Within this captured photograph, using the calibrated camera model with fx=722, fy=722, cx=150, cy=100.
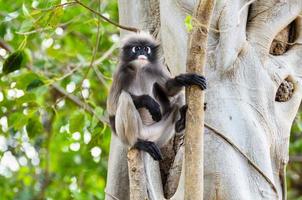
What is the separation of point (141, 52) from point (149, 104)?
16.8 inches

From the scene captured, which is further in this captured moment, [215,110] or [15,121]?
[15,121]

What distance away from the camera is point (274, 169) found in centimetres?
416

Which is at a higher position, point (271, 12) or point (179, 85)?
point (271, 12)

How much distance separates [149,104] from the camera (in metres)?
4.45

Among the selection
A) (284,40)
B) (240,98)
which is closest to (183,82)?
(240,98)

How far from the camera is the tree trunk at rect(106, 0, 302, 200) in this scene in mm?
3893

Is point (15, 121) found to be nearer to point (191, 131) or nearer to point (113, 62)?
point (113, 62)

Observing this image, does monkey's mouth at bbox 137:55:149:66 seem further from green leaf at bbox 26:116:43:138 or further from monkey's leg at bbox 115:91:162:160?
green leaf at bbox 26:116:43:138

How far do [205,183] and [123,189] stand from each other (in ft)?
3.18

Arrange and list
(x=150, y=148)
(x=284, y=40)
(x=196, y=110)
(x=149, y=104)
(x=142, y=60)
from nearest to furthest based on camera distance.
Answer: (x=196, y=110)
(x=150, y=148)
(x=149, y=104)
(x=284, y=40)
(x=142, y=60)

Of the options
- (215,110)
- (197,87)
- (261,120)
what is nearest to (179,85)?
(215,110)

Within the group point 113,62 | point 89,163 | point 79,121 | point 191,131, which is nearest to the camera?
point 191,131

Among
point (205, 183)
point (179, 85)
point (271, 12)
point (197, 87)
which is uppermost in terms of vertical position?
point (271, 12)

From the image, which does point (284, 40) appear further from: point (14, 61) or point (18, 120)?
point (18, 120)
